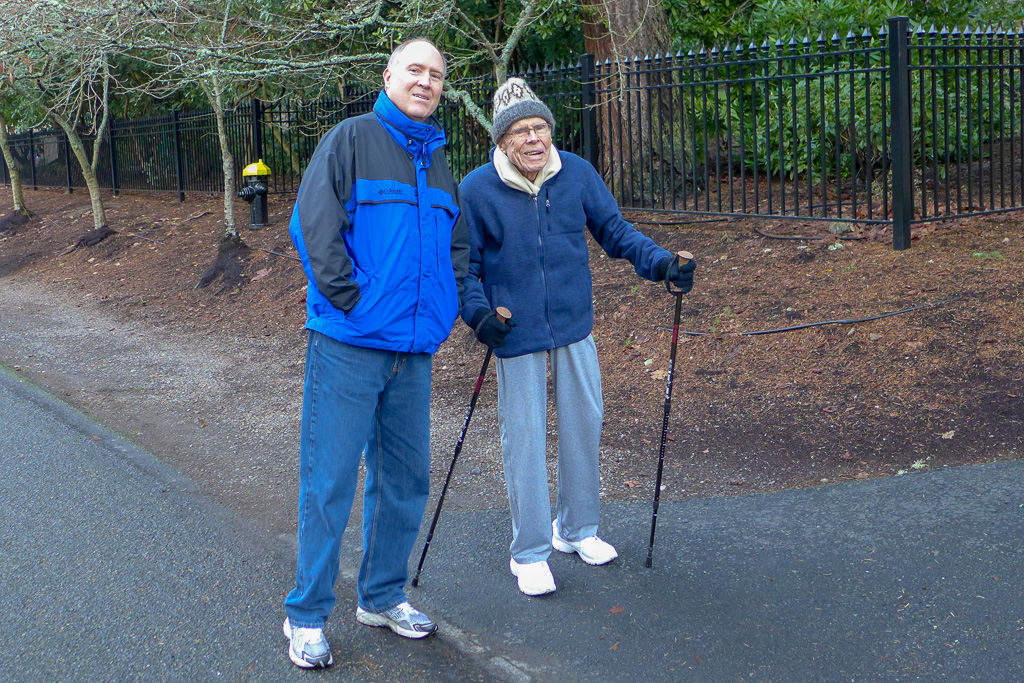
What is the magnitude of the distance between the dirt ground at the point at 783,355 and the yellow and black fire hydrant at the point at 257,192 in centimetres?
284

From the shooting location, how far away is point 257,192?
13750mm

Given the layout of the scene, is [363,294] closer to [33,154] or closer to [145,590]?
[145,590]

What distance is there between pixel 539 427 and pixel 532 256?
27.1 inches

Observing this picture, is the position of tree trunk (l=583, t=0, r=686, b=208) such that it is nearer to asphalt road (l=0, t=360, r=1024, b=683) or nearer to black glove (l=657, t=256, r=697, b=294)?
asphalt road (l=0, t=360, r=1024, b=683)

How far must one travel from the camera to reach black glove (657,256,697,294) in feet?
13.2

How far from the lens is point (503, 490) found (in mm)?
5355

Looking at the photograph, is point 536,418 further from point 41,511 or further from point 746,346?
point 746,346

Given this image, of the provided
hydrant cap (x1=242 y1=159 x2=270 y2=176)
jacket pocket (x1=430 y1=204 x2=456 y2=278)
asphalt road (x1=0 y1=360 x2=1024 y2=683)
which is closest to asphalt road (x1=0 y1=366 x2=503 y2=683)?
asphalt road (x1=0 y1=360 x2=1024 y2=683)

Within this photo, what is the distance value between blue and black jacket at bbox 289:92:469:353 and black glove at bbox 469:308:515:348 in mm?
191

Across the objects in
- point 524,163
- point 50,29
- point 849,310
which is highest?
point 50,29

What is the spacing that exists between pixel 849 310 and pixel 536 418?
13.3 feet

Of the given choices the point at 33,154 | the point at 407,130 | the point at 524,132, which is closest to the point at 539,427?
the point at 524,132

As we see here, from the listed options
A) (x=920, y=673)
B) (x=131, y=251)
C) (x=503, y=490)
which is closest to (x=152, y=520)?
(x=503, y=490)

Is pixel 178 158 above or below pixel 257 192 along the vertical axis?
above
